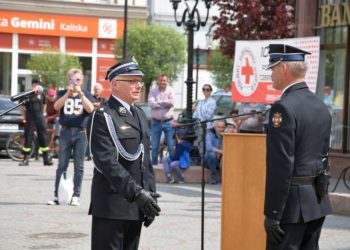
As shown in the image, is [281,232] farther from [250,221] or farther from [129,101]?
[250,221]

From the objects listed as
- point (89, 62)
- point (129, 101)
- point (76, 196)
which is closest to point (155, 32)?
point (89, 62)

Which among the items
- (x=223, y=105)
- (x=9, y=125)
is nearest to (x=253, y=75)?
(x=9, y=125)

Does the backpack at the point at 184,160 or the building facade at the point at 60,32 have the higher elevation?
the building facade at the point at 60,32

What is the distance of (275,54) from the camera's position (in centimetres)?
614

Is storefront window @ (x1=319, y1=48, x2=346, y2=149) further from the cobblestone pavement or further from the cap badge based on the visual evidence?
the cap badge

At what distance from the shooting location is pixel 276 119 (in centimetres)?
590

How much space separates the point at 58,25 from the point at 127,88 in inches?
1834

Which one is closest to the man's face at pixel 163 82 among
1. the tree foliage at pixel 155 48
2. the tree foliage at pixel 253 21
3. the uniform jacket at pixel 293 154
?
the tree foliage at pixel 253 21

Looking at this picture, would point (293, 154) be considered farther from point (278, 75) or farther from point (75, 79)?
point (75, 79)

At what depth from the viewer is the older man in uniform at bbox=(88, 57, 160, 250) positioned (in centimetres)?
596

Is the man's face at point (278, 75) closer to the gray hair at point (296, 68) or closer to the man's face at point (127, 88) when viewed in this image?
the gray hair at point (296, 68)

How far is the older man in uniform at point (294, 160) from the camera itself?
19.2ft

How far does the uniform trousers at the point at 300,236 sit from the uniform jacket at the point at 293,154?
0.21 ft

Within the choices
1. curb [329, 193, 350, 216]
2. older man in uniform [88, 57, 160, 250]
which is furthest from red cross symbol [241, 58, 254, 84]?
older man in uniform [88, 57, 160, 250]
